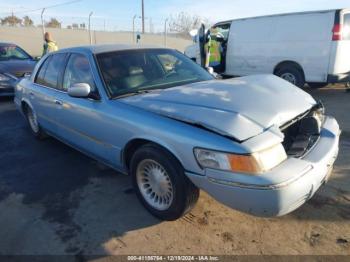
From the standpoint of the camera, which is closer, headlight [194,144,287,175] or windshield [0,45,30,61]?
headlight [194,144,287,175]

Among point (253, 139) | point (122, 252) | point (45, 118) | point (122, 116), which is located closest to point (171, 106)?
point (122, 116)

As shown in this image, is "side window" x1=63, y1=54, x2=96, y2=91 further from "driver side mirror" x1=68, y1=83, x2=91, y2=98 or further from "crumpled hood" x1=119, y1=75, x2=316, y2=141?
"crumpled hood" x1=119, y1=75, x2=316, y2=141

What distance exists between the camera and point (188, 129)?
263 centimetres

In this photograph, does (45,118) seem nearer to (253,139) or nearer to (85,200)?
(85,200)

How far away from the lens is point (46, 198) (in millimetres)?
3625

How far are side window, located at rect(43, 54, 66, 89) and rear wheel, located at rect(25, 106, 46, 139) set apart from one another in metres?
0.82

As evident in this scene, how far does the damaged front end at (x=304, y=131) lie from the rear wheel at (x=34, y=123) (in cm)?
383

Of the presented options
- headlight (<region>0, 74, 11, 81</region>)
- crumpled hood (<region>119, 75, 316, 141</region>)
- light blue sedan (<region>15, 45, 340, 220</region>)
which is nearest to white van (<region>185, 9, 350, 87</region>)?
light blue sedan (<region>15, 45, 340, 220</region>)

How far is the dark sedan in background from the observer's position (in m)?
8.77

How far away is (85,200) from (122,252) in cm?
102

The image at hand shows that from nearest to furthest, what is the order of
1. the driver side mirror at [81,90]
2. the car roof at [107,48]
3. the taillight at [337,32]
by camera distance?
1. the driver side mirror at [81,90]
2. the car roof at [107,48]
3. the taillight at [337,32]

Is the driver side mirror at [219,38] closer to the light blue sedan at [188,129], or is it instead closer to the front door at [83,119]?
the light blue sedan at [188,129]

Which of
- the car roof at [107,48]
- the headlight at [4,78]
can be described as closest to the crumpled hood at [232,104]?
the car roof at [107,48]

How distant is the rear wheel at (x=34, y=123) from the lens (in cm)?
536
